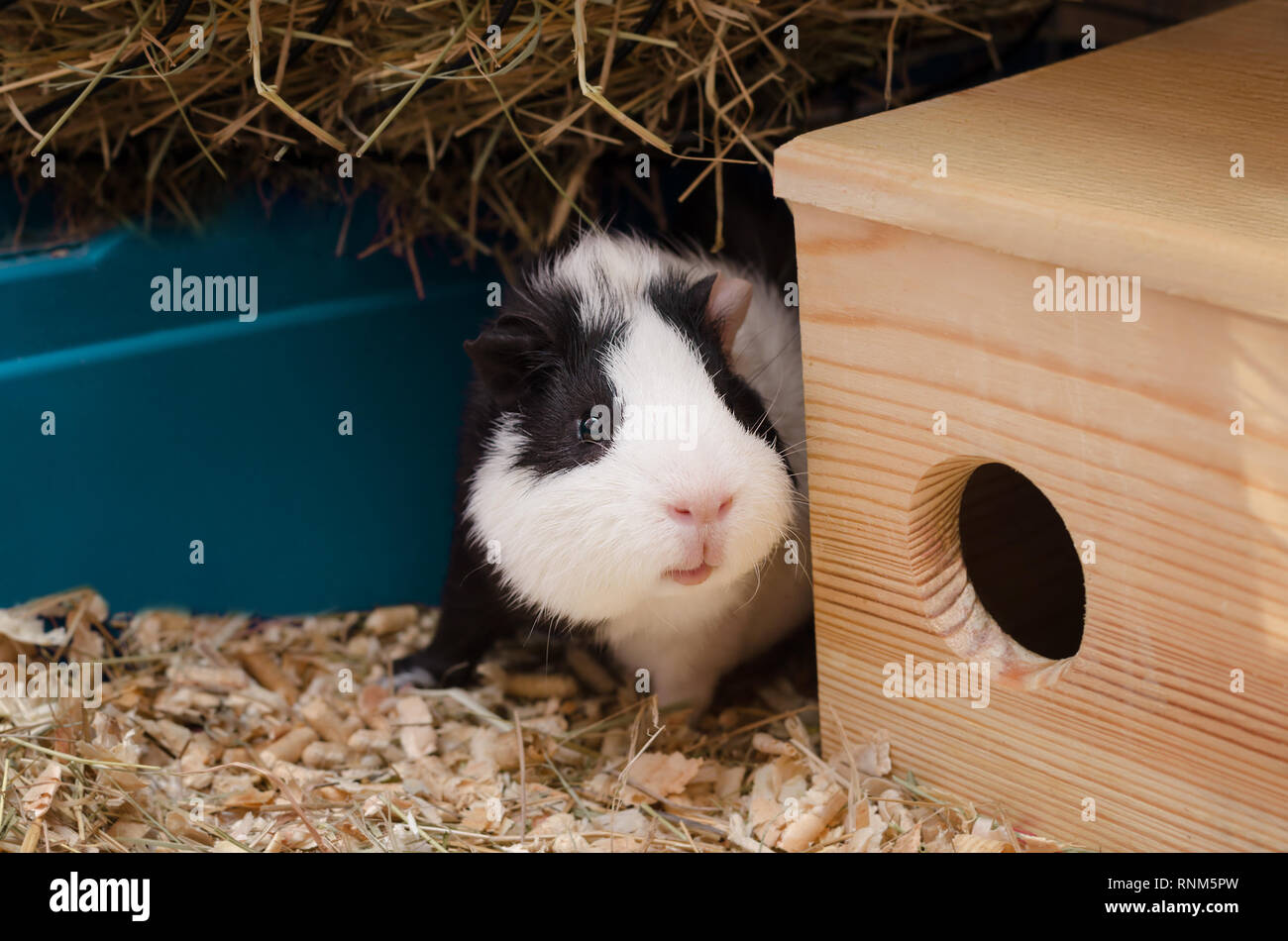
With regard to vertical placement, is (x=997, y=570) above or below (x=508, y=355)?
below

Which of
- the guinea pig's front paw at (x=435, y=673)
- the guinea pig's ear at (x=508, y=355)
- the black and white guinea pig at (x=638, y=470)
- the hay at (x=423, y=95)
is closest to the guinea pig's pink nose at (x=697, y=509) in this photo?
the black and white guinea pig at (x=638, y=470)

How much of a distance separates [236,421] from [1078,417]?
4.76 feet

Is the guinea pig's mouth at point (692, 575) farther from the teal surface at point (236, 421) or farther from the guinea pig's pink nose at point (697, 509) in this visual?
the teal surface at point (236, 421)

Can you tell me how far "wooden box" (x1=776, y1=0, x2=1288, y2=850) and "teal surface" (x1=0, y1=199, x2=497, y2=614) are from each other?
38.5 inches

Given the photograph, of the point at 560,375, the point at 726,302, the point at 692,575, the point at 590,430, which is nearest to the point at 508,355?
the point at 560,375

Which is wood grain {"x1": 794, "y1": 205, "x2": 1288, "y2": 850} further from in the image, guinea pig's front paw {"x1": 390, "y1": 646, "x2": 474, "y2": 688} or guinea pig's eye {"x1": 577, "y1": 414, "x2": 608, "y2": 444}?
guinea pig's front paw {"x1": 390, "y1": 646, "x2": 474, "y2": 688}

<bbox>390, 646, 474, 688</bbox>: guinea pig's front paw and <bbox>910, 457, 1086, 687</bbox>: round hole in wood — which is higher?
<bbox>910, 457, 1086, 687</bbox>: round hole in wood

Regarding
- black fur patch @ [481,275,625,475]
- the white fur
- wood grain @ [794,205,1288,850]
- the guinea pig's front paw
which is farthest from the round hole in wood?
the guinea pig's front paw

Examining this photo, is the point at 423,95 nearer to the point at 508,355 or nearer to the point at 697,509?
the point at 508,355

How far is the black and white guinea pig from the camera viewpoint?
1.56 meters

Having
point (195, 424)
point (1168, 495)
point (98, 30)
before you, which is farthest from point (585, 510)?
point (98, 30)

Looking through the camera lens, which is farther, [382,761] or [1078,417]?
[382,761]

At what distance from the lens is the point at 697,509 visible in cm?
152

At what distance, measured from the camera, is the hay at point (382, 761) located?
5.66ft
